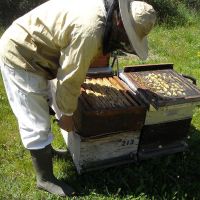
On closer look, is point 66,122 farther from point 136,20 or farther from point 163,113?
point 136,20

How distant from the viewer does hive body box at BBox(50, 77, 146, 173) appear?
4082 millimetres

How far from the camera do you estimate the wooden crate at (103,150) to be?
4.30 meters

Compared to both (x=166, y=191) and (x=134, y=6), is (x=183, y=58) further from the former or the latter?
(x=134, y=6)

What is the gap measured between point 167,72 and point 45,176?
202 cm

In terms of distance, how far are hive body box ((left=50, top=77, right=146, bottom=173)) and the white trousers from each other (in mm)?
232

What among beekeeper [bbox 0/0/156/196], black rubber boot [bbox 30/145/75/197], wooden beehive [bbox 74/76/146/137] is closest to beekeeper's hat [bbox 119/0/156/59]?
beekeeper [bbox 0/0/156/196]

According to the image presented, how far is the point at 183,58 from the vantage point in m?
8.34

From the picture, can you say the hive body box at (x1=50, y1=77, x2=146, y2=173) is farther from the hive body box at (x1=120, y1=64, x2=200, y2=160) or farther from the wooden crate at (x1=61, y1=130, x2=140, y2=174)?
the hive body box at (x1=120, y1=64, x2=200, y2=160)

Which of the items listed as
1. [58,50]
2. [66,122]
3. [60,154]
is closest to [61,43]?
[58,50]

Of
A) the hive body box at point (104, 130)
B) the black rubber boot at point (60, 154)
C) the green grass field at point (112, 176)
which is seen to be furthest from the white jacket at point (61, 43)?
the black rubber boot at point (60, 154)

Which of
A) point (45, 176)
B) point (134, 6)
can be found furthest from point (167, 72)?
point (45, 176)

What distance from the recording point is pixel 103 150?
4430 mm

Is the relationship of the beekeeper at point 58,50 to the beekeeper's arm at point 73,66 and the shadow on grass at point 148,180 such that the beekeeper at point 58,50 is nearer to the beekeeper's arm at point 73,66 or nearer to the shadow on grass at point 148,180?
the beekeeper's arm at point 73,66

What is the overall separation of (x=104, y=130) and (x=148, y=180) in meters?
0.84
